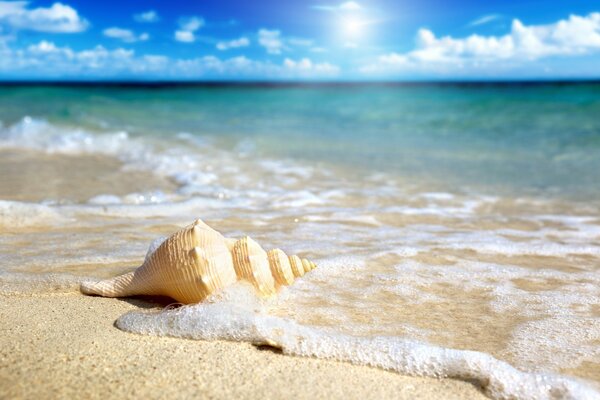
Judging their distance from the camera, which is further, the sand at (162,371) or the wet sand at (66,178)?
the wet sand at (66,178)

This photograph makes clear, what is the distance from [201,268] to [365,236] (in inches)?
87.3

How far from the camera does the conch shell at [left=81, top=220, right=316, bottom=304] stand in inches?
107

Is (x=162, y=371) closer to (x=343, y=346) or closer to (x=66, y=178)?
(x=343, y=346)

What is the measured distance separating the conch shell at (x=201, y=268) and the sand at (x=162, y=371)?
0.29 meters

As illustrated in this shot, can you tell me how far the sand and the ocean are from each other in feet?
0.32

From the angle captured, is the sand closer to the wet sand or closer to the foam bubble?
the foam bubble

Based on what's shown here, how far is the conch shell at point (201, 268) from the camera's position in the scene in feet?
8.91

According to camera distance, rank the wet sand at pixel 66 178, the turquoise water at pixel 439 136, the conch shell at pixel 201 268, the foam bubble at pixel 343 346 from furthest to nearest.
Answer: the turquoise water at pixel 439 136
the wet sand at pixel 66 178
the conch shell at pixel 201 268
the foam bubble at pixel 343 346

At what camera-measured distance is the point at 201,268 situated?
2701 millimetres

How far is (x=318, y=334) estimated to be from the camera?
→ 8.63ft

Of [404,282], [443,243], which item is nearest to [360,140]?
[443,243]

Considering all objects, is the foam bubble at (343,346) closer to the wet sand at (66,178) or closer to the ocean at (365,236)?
the ocean at (365,236)

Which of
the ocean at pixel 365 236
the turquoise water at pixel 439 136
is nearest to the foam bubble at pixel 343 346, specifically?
the ocean at pixel 365 236

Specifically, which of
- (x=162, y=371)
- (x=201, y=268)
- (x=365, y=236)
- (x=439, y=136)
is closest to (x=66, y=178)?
(x=365, y=236)
